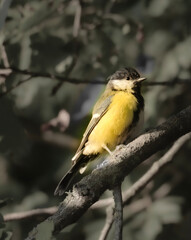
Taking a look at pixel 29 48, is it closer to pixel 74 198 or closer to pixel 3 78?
pixel 3 78

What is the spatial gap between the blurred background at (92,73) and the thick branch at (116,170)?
3.37 feet

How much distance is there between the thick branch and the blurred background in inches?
40.4

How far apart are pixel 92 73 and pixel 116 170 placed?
2459 millimetres

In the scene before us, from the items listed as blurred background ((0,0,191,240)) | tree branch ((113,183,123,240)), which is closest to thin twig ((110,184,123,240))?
tree branch ((113,183,123,240))

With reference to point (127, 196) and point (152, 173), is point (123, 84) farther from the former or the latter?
point (127, 196)

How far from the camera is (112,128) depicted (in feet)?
15.2

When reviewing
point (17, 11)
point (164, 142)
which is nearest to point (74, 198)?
point (164, 142)

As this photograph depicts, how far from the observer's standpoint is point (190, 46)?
5734 millimetres

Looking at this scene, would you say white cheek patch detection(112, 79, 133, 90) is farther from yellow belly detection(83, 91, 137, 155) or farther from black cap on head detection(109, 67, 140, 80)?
yellow belly detection(83, 91, 137, 155)

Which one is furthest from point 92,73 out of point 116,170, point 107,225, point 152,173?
point 116,170

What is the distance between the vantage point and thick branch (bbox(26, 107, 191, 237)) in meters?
3.26

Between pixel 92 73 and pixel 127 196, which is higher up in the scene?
pixel 92 73

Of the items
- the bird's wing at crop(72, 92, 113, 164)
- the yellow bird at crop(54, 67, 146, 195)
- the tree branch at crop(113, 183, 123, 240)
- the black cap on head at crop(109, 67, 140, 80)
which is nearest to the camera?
the tree branch at crop(113, 183, 123, 240)

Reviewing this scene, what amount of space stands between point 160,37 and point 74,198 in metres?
3.15
